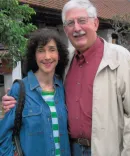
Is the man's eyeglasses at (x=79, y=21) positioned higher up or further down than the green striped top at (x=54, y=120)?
higher up

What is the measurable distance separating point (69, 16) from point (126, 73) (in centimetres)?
69

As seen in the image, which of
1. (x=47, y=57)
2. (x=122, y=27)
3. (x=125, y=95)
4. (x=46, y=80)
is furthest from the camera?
(x=122, y=27)

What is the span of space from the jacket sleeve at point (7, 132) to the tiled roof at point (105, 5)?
8.00 meters

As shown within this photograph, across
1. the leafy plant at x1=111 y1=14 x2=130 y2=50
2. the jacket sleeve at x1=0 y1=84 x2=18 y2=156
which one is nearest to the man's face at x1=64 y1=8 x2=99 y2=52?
the jacket sleeve at x1=0 y1=84 x2=18 y2=156

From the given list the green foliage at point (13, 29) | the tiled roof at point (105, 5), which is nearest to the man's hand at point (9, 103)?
the green foliage at point (13, 29)

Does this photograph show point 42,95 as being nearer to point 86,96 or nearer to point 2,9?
point 86,96

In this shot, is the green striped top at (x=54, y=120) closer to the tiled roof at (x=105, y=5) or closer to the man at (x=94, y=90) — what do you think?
the man at (x=94, y=90)

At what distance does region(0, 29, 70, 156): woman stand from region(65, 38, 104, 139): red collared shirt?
0.22 feet

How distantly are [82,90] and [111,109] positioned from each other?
318 millimetres

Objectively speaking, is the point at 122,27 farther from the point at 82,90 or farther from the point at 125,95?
the point at 125,95

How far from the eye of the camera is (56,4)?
39.8ft

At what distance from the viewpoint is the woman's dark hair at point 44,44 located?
103 inches

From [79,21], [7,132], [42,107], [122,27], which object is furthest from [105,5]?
[7,132]

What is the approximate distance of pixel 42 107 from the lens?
8.11 feet
